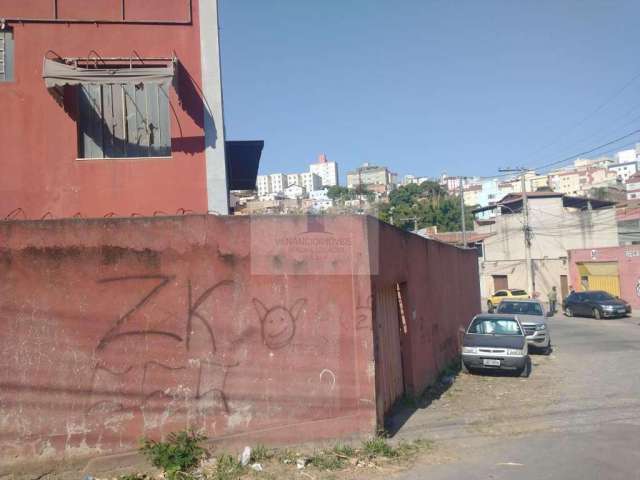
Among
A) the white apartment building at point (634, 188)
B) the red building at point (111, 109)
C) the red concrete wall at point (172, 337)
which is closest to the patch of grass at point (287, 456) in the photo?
the red concrete wall at point (172, 337)

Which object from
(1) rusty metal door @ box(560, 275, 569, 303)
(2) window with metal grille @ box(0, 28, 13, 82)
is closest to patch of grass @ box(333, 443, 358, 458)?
(2) window with metal grille @ box(0, 28, 13, 82)

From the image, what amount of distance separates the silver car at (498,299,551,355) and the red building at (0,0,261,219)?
1118cm

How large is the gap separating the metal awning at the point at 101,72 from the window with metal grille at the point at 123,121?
1.30ft

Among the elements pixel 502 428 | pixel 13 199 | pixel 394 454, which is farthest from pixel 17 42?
pixel 502 428

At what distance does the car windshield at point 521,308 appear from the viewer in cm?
Answer: 1988

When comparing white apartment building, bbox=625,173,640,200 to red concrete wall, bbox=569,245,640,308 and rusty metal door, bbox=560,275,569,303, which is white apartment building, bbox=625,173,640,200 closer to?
rusty metal door, bbox=560,275,569,303

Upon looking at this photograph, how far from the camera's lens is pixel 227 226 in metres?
7.68

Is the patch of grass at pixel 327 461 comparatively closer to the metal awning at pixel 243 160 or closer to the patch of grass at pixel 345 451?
the patch of grass at pixel 345 451

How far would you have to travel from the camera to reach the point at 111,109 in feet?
36.9

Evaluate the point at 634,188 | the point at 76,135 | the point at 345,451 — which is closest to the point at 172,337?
the point at 345,451

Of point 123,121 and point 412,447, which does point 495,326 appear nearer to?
point 412,447

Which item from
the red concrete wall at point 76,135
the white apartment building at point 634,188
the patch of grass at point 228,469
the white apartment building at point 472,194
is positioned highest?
the white apartment building at point 472,194

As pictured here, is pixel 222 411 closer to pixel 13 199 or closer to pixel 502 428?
pixel 502 428

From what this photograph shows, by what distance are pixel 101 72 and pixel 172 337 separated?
5848 mm
